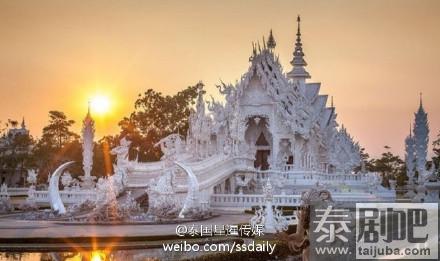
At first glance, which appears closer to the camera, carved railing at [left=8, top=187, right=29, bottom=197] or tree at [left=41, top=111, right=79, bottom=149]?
carved railing at [left=8, top=187, right=29, bottom=197]

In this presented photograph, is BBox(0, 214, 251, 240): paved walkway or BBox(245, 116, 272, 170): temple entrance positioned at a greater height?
BBox(245, 116, 272, 170): temple entrance

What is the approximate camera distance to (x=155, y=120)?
6144 centimetres

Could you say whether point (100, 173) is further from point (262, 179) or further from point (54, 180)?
point (54, 180)

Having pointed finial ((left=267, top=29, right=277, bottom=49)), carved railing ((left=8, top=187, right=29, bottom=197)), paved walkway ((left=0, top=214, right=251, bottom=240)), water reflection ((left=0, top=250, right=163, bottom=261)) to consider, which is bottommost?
water reflection ((left=0, top=250, right=163, bottom=261))

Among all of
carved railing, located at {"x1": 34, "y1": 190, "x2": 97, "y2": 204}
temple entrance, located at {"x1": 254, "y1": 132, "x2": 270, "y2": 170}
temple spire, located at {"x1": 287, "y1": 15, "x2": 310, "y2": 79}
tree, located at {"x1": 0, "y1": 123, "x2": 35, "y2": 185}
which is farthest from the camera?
tree, located at {"x1": 0, "y1": 123, "x2": 35, "y2": 185}

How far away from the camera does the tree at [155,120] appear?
6103 centimetres

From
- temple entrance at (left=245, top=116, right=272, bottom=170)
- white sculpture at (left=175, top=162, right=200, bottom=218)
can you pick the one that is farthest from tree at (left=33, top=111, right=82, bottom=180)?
white sculpture at (left=175, top=162, right=200, bottom=218)

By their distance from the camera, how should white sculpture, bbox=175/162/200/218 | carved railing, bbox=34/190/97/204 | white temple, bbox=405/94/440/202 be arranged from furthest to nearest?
white temple, bbox=405/94/440/202 → carved railing, bbox=34/190/97/204 → white sculpture, bbox=175/162/200/218

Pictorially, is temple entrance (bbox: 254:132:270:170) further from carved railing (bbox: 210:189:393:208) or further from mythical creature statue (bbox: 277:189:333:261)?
mythical creature statue (bbox: 277:189:333:261)

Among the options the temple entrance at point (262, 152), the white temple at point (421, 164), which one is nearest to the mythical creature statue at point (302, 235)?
the white temple at point (421, 164)

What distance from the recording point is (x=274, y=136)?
144 ft

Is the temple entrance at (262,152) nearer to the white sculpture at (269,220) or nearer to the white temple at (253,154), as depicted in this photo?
the white temple at (253,154)

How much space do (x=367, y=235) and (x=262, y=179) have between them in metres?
23.1

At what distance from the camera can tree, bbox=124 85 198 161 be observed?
61.0 meters
